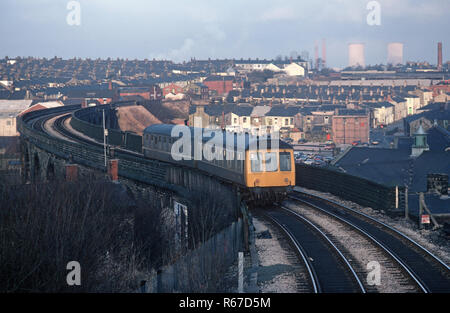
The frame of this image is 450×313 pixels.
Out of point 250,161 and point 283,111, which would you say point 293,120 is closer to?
point 283,111

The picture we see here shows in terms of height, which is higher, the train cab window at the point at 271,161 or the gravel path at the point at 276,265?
the train cab window at the point at 271,161

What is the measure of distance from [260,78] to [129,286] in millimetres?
141626

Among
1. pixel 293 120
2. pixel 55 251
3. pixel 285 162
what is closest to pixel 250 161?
pixel 285 162

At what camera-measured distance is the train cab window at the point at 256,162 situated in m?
21.9

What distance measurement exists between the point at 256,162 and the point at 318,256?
6321 mm

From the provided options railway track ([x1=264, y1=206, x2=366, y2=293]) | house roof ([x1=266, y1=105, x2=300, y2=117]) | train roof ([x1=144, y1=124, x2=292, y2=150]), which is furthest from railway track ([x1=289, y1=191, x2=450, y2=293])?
house roof ([x1=266, y1=105, x2=300, y2=117])

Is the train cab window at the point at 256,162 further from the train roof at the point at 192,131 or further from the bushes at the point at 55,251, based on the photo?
the bushes at the point at 55,251

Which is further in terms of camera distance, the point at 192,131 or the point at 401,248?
the point at 192,131

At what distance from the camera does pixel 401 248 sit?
16.9 meters

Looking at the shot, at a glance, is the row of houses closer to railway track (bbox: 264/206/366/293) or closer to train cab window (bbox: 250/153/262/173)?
train cab window (bbox: 250/153/262/173)

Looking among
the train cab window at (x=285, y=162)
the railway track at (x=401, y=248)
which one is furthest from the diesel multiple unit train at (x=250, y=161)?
the railway track at (x=401, y=248)

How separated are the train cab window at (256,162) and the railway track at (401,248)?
2.61 m

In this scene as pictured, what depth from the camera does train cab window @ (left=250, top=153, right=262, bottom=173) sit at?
71.9 ft

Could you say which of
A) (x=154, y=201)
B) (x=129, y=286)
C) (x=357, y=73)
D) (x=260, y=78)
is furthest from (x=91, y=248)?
(x=357, y=73)
